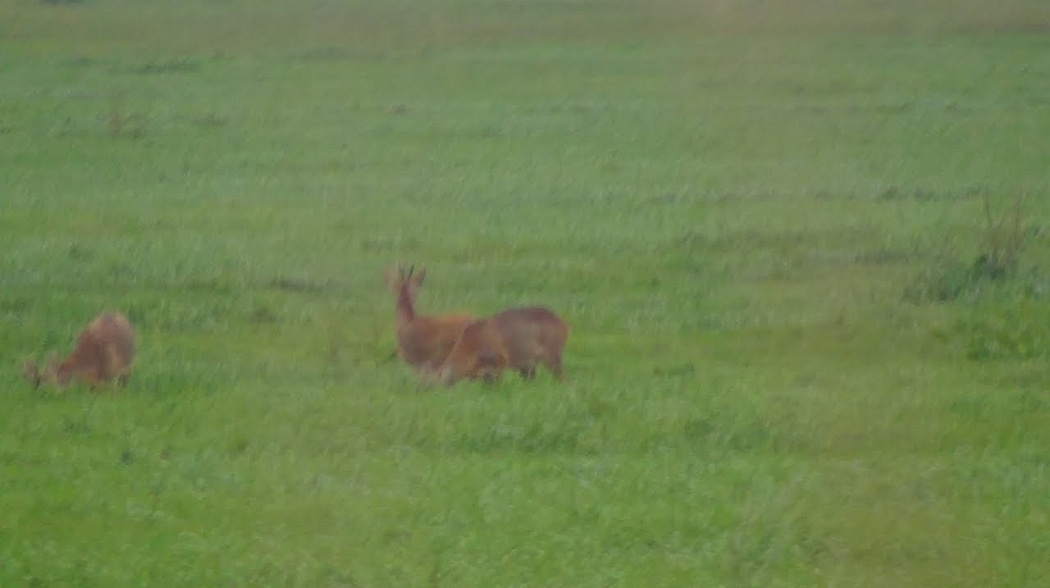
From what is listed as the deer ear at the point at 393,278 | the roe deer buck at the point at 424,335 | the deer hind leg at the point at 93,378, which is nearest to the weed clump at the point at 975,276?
the deer ear at the point at 393,278

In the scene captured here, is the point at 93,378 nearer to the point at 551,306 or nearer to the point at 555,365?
the point at 555,365

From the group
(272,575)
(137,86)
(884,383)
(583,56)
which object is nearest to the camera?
(272,575)

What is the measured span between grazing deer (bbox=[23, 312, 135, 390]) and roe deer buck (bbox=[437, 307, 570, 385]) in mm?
1441

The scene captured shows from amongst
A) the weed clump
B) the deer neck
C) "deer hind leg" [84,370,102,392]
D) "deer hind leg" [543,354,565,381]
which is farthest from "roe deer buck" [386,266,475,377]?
the weed clump

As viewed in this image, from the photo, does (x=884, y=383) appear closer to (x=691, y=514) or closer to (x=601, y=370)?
(x=601, y=370)

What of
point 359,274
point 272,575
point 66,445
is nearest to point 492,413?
point 66,445

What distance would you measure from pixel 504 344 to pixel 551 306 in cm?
259

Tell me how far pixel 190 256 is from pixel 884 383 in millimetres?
5565

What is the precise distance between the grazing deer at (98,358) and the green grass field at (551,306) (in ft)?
0.45

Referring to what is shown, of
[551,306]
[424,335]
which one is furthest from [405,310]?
[551,306]

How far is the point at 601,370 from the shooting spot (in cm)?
920

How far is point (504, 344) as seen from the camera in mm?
8570

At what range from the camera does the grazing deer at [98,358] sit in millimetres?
8273

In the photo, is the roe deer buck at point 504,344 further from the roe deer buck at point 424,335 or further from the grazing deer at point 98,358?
the grazing deer at point 98,358
